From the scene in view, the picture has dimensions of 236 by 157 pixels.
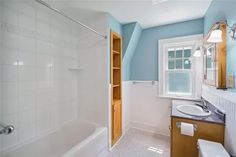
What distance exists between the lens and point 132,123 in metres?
3.05

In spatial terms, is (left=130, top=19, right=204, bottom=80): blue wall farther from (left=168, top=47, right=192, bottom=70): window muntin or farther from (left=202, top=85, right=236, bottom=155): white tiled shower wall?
(left=202, top=85, right=236, bottom=155): white tiled shower wall

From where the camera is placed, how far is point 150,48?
2.85 meters

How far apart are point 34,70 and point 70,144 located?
1.33 meters

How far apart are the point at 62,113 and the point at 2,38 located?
1.34 m

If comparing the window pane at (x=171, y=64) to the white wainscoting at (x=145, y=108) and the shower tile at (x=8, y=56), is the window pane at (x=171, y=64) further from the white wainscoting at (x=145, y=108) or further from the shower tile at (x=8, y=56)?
the shower tile at (x=8, y=56)

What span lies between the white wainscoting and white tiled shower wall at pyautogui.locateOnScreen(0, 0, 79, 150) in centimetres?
129

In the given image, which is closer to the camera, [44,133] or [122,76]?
[44,133]

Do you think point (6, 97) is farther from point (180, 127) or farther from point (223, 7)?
point (223, 7)

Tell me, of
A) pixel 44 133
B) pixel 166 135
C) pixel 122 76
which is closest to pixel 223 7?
pixel 122 76

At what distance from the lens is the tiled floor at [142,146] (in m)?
2.04

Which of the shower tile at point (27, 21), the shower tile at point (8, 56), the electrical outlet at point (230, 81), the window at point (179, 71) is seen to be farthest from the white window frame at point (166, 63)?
the shower tile at point (8, 56)

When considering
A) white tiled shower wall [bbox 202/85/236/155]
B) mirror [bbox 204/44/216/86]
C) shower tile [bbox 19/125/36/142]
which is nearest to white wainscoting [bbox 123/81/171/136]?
mirror [bbox 204/44/216/86]

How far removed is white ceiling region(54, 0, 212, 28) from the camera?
1.82 m

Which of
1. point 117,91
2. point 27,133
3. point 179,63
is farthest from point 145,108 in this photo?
point 27,133
